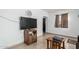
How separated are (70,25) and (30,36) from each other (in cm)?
58

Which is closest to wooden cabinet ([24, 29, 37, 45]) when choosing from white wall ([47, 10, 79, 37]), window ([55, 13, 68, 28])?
white wall ([47, 10, 79, 37])

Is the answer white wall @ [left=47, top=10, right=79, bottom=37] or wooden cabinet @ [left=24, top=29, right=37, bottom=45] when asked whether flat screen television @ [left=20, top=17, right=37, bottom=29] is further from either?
white wall @ [left=47, top=10, right=79, bottom=37]

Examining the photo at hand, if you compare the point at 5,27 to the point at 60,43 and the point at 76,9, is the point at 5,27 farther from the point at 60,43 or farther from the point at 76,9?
the point at 76,9

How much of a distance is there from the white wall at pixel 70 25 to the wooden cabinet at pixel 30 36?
0.22 meters

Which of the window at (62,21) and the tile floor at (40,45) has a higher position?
the window at (62,21)

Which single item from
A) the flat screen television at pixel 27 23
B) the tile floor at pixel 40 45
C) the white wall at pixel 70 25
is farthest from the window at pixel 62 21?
the flat screen television at pixel 27 23

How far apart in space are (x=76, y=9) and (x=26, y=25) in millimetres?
687

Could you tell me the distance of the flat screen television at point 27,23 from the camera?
1.03 meters

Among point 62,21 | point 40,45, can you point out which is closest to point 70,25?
point 62,21

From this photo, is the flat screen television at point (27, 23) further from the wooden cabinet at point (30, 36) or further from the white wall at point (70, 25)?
the white wall at point (70, 25)

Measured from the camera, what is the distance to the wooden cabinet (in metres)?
1.06

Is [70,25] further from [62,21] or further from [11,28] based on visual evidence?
[11,28]

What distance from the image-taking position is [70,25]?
1.05 meters
